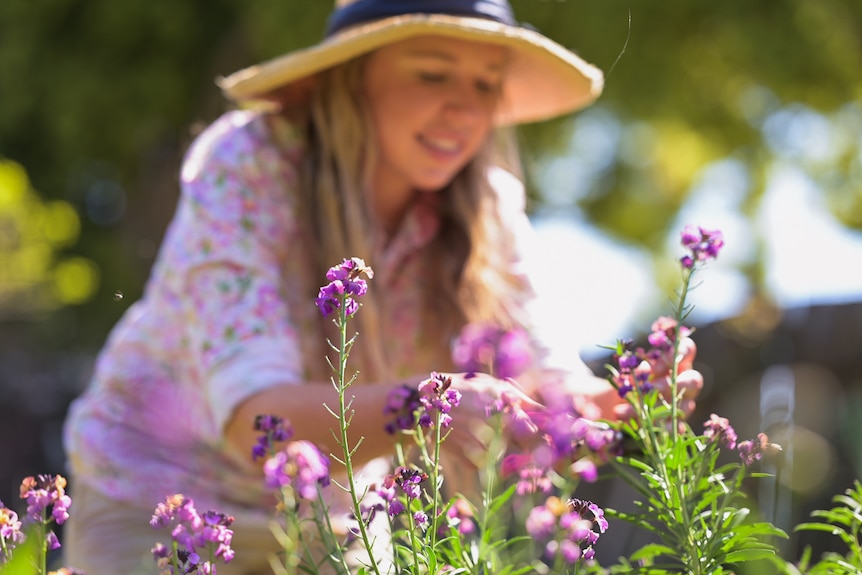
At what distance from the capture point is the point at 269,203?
240 cm

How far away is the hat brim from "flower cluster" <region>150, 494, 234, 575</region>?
144 centimetres

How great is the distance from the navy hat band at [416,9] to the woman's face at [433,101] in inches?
2.4

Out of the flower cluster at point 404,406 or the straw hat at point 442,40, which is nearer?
the flower cluster at point 404,406

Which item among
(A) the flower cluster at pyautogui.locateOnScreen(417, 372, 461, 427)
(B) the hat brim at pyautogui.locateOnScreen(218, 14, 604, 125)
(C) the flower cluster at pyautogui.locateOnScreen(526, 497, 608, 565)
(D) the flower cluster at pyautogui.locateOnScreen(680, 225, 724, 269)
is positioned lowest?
(C) the flower cluster at pyautogui.locateOnScreen(526, 497, 608, 565)

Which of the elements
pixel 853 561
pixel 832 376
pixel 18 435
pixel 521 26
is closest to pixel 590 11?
pixel 832 376

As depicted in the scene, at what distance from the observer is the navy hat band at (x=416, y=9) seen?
2451mm

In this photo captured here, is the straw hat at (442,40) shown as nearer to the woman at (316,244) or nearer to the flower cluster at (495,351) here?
the woman at (316,244)

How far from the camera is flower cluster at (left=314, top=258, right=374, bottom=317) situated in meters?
1.12

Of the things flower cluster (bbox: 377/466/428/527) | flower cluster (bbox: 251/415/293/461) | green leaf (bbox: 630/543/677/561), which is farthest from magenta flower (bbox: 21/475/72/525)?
green leaf (bbox: 630/543/677/561)

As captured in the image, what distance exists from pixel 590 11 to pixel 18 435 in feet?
25.1

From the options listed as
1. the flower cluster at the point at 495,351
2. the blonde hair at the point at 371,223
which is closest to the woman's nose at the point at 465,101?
the blonde hair at the point at 371,223

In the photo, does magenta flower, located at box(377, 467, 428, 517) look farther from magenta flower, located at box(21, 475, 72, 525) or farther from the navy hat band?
the navy hat band

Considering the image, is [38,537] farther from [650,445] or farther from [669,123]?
[669,123]

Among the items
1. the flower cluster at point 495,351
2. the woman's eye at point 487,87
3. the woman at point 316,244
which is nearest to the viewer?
the flower cluster at point 495,351
